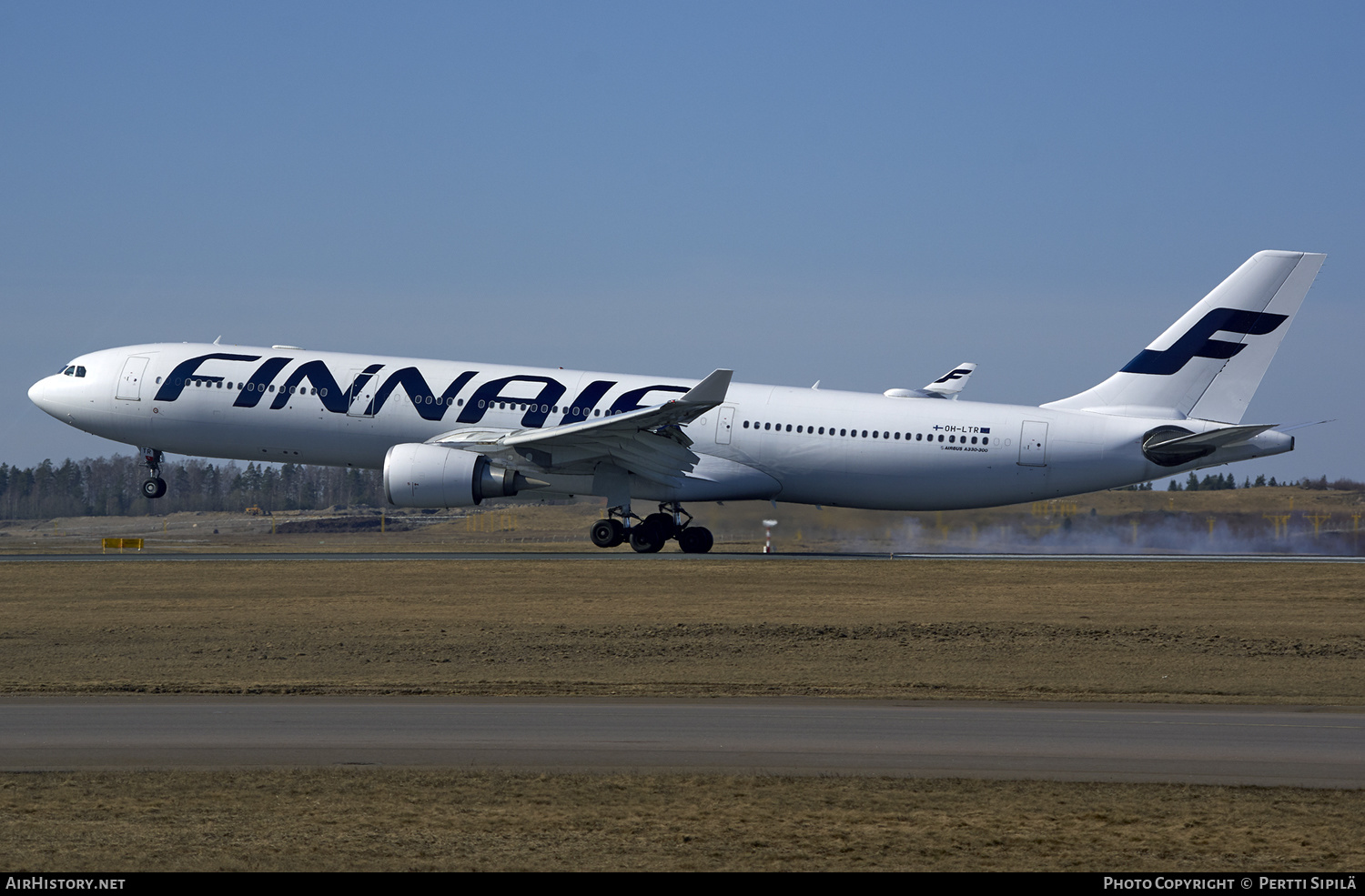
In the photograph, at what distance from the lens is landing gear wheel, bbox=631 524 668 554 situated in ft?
121

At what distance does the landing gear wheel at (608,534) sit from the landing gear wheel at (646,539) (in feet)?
1.56

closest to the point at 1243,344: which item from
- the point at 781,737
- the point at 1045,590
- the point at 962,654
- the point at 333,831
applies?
the point at 1045,590

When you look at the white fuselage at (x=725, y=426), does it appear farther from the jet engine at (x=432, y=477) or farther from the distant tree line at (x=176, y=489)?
the distant tree line at (x=176, y=489)

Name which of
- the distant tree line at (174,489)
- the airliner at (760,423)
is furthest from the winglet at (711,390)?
the distant tree line at (174,489)

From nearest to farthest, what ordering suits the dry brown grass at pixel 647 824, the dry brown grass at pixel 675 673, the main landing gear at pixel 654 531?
1. the dry brown grass at pixel 647 824
2. the dry brown grass at pixel 675 673
3. the main landing gear at pixel 654 531

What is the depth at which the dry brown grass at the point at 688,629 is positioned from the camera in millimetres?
19188

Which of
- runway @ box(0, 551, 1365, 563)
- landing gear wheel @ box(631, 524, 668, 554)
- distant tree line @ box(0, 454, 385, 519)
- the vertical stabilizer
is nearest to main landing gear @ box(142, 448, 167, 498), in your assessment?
runway @ box(0, 551, 1365, 563)

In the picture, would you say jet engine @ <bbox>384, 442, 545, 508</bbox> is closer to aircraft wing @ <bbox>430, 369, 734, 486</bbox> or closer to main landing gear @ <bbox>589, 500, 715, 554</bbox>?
aircraft wing @ <bbox>430, 369, 734, 486</bbox>

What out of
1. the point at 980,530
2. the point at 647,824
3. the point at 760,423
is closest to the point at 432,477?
the point at 760,423

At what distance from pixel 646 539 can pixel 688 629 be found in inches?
522

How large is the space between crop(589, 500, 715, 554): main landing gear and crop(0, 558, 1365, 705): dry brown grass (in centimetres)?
292

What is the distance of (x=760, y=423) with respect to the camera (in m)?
37.1

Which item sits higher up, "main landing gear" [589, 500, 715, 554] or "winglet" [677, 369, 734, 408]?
"winglet" [677, 369, 734, 408]
